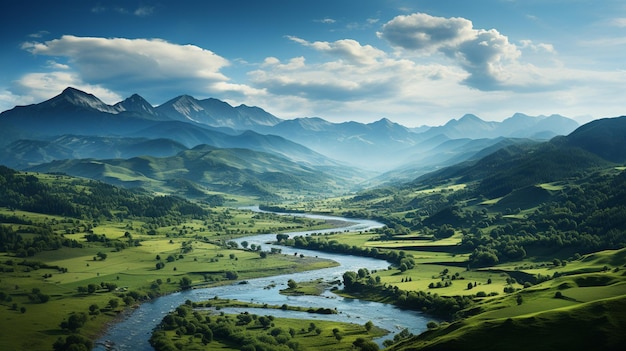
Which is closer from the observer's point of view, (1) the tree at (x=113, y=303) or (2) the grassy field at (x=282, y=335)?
(2) the grassy field at (x=282, y=335)

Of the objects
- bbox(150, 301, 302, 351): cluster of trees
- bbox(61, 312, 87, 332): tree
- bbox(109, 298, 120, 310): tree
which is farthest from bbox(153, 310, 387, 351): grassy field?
bbox(109, 298, 120, 310): tree

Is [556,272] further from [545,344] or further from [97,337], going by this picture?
[97,337]

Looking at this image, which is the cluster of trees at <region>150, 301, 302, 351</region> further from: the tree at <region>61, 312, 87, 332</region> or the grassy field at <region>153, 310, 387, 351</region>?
the tree at <region>61, 312, 87, 332</region>

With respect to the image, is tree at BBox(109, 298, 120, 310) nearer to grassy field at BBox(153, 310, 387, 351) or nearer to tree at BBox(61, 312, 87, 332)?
tree at BBox(61, 312, 87, 332)

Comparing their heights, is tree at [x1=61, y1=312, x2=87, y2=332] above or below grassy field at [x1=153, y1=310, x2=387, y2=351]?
above

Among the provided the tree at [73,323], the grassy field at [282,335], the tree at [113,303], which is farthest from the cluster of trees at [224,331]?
the tree at [113,303]

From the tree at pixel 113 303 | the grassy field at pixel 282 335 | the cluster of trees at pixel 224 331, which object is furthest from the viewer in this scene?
the tree at pixel 113 303

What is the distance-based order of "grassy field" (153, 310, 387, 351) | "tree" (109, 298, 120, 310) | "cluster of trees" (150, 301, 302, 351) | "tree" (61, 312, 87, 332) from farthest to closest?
"tree" (109, 298, 120, 310), "tree" (61, 312, 87, 332), "grassy field" (153, 310, 387, 351), "cluster of trees" (150, 301, 302, 351)

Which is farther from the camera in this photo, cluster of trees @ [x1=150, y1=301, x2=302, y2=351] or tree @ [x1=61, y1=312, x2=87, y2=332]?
tree @ [x1=61, y1=312, x2=87, y2=332]

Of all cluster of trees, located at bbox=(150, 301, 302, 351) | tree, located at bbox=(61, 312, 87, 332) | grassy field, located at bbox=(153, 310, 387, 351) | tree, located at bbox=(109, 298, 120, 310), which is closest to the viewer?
cluster of trees, located at bbox=(150, 301, 302, 351)

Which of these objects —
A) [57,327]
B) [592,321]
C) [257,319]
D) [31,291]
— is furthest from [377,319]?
[31,291]

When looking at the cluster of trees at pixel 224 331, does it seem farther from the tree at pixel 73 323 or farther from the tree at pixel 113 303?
the tree at pixel 113 303

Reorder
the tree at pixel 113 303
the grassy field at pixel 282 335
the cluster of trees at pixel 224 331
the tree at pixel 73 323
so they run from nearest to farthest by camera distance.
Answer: the cluster of trees at pixel 224 331 < the grassy field at pixel 282 335 < the tree at pixel 73 323 < the tree at pixel 113 303
